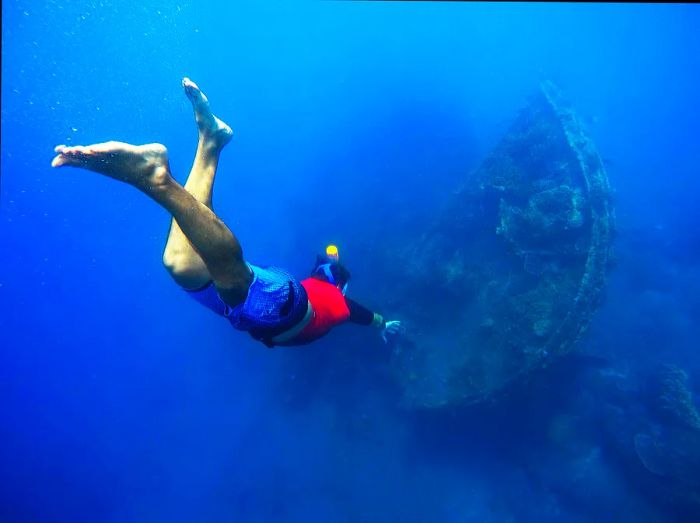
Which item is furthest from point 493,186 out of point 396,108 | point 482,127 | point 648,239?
point 396,108

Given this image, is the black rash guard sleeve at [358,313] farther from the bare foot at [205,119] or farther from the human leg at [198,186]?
the bare foot at [205,119]

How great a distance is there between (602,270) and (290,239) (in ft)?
42.7

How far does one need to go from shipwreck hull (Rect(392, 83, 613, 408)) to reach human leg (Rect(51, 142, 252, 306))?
6540mm

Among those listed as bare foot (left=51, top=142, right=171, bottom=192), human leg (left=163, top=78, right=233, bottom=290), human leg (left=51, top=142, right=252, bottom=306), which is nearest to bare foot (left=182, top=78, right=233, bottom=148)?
human leg (left=163, top=78, right=233, bottom=290)

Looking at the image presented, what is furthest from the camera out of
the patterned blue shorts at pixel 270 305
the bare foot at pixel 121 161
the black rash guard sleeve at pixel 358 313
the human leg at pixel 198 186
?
the black rash guard sleeve at pixel 358 313

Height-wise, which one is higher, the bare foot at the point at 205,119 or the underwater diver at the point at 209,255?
the bare foot at the point at 205,119

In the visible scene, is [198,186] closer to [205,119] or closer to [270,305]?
[205,119]

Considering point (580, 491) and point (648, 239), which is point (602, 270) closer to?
point (580, 491)

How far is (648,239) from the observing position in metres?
13.8

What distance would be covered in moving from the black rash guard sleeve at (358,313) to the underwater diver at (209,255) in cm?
79

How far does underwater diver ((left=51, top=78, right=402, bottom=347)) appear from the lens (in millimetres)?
1942

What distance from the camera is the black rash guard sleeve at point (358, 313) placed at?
4.53 m

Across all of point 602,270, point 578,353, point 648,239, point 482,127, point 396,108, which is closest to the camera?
point 602,270

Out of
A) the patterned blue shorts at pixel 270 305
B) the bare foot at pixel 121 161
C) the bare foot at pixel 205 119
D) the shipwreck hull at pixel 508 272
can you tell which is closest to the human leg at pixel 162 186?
the bare foot at pixel 121 161
